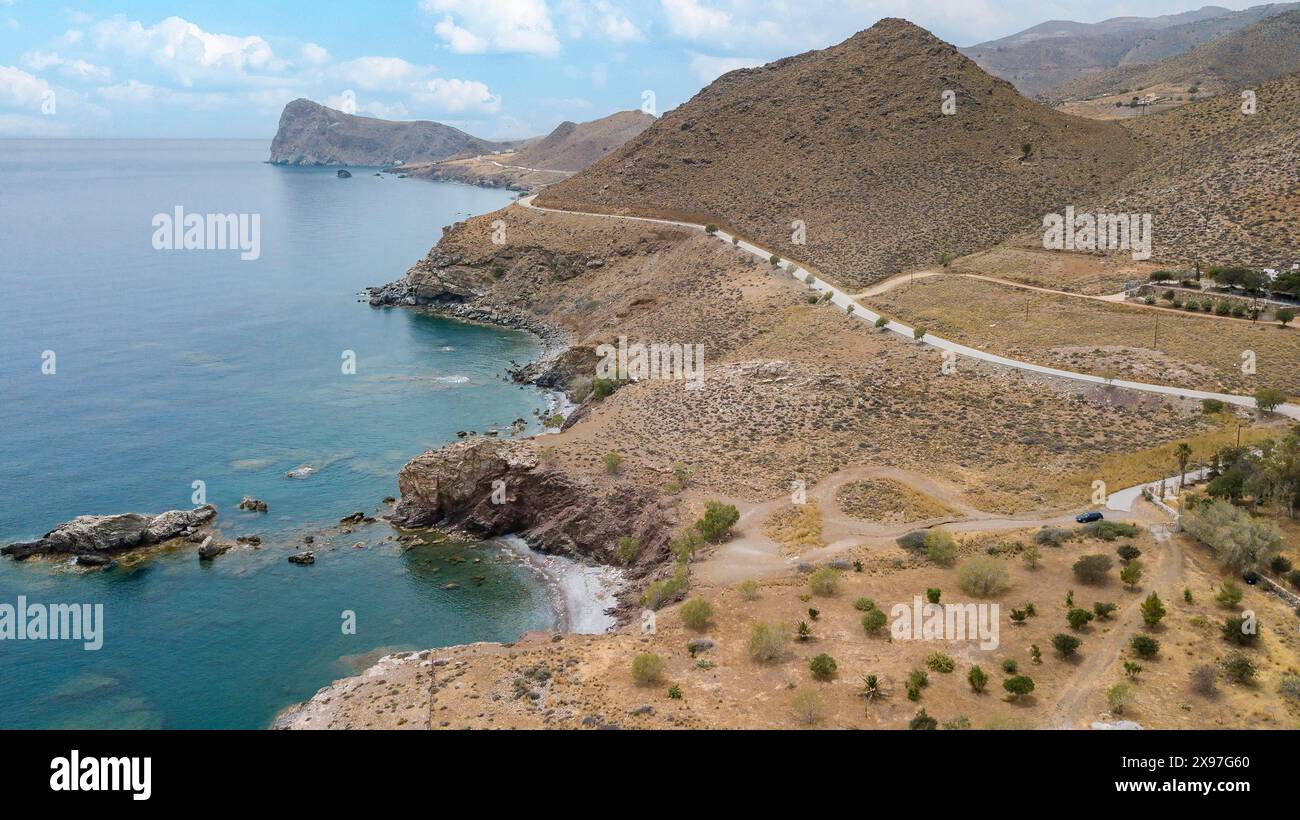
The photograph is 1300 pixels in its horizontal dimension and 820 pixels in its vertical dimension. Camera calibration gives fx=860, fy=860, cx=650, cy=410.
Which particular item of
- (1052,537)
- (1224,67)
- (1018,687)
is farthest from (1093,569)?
(1224,67)

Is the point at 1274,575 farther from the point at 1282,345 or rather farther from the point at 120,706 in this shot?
the point at 120,706

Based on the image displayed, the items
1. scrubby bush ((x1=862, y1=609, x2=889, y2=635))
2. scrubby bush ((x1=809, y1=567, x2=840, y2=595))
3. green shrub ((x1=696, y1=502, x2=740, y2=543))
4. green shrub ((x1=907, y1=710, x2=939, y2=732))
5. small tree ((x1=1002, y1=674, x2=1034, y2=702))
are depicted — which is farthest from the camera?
green shrub ((x1=696, y1=502, x2=740, y2=543))

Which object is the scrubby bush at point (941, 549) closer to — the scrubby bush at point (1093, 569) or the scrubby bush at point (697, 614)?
the scrubby bush at point (1093, 569)

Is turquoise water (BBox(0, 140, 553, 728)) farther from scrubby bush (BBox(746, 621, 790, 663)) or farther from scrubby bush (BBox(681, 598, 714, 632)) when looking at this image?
Answer: scrubby bush (BBox(746, 621, 790, 663))

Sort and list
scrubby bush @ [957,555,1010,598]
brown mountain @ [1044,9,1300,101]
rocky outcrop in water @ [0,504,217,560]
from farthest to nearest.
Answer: brown mountain @ [1044,9,1300,101], rocky outcrop in water @ [0,504,217,560], scrubby bush @ [957,555,1010,598]

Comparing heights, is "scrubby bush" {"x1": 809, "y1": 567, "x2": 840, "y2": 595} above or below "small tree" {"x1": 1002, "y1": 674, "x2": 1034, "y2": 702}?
above

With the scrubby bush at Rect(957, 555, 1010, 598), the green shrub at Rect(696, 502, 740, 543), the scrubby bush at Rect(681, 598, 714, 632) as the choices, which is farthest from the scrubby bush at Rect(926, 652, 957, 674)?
the green shrub at Rect(696, 502, 740, 543)

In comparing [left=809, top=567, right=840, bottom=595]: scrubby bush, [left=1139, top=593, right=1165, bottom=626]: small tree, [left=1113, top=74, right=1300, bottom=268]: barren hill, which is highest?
[left=1113, top=74, right=1300, bottom=268]: barren hill
